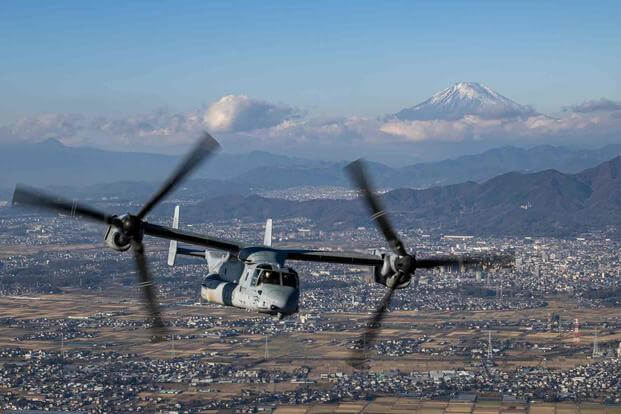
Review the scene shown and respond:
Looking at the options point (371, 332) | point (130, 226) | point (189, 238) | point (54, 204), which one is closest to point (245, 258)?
point (189, 238)

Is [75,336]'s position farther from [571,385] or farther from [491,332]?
[571,385]

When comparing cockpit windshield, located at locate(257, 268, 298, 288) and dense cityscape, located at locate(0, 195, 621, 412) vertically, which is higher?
cockpit windshield, located at locate(257, 268, 298, 288)

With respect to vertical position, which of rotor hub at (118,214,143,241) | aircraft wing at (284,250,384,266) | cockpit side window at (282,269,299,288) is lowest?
cockpit side window at (282,269,299,288)

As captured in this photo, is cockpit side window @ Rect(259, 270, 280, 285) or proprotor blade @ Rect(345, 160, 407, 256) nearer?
proprotor blade @ Rect(345, 160, 407, 256)

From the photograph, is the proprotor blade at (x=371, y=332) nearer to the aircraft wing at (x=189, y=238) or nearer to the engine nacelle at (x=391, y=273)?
the engine nacelle at (x=391, y=273)

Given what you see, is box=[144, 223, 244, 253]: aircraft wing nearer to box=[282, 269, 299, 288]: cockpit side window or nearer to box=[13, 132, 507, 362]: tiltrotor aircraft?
box=[13, 132, 507, 362]: tiltrotor aircraft

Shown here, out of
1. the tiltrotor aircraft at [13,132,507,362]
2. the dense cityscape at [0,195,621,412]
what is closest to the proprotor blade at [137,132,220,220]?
the tiltrotor aircraft at [13,132,507,362]
